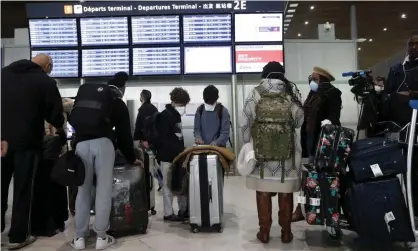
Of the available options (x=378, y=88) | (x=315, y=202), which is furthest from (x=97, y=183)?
(x=378, y=88)

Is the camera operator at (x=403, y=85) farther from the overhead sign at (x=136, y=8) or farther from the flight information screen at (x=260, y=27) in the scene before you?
the overhead sign at (x=136, y=8)

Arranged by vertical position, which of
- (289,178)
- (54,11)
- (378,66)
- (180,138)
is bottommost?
(289,178)

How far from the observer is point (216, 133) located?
161 inches

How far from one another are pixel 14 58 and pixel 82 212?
537cm

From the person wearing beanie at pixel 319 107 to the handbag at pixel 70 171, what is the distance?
188cm

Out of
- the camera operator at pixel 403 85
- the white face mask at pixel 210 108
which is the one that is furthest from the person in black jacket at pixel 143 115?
the camera operator at pixel 403 85

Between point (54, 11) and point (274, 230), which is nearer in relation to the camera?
point (274, 230)

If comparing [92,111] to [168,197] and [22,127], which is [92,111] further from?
[168,197]

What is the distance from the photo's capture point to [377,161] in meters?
2.74

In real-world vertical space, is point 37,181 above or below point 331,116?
below

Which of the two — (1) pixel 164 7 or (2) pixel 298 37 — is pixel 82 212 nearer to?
(1) pixel 164 7

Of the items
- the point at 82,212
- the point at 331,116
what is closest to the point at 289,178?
the point at 331,116

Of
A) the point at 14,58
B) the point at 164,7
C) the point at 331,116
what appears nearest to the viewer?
the point at 331,116

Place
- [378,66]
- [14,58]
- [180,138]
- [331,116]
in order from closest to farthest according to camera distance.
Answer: [331,116], [180,138], [14,58], [378,66]
